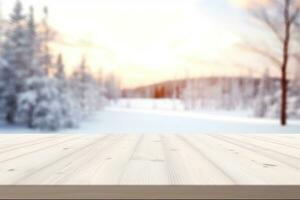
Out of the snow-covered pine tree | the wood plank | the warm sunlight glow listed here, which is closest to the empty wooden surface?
the wood plank

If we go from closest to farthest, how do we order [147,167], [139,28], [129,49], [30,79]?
[147,167] < [30,79] < [139,28] < [129,49]

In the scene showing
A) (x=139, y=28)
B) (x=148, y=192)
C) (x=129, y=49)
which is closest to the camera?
(x=148, y=192)

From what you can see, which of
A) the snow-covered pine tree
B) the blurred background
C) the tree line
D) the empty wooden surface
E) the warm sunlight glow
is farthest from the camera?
the snow-covered pine tree

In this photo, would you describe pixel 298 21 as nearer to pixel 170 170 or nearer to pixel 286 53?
pixel 286 53

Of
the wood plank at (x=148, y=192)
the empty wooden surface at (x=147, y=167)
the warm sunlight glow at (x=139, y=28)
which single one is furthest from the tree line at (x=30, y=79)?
the wood plank at (x=148, y=192)

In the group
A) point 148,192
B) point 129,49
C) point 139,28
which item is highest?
point 129,49

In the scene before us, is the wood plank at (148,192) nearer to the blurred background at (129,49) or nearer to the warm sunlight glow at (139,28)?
the warm sunlight glow at (139,28)

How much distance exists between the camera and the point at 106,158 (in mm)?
1921

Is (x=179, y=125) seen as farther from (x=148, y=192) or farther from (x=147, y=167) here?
(x=148, y=192)

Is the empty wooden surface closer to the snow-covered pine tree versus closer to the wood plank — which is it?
the wood plank

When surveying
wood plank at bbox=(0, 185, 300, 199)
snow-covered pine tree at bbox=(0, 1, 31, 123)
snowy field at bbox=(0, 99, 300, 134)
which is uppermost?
snow-covered pine tree at bbox=(0, 1, 31, 123)

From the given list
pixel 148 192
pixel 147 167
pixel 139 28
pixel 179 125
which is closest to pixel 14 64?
pixel 139 28

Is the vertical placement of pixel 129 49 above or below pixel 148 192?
above

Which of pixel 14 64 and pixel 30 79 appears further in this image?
pixel 14 64
